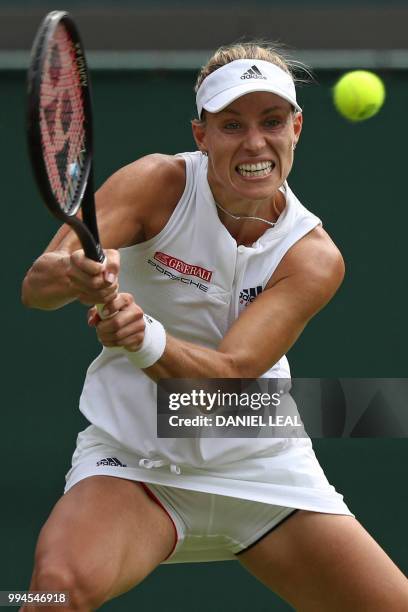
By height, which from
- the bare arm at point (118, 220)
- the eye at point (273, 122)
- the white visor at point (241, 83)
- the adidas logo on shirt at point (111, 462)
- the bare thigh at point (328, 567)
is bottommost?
the bare thigh at point (328, 567)

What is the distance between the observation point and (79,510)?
3025 millimetres

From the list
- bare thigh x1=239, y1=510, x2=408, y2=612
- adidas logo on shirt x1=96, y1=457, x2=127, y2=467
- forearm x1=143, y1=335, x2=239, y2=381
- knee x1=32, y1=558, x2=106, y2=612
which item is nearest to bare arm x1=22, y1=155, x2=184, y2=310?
forearm x1=143, y1=335, x2=239, y2=381

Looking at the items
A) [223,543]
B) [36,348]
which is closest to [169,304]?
[223,543]

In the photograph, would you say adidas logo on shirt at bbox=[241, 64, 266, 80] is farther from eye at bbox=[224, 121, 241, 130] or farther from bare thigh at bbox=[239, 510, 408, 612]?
bare thigh at bbox=[239, 510, 408, 612]

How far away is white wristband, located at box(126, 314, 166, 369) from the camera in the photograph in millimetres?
2822

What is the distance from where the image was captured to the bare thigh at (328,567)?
10.3 feet

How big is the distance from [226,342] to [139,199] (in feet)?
1.35

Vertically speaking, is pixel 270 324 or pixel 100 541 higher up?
pixel 270 324

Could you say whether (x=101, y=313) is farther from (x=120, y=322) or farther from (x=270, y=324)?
(x=270, y=324)

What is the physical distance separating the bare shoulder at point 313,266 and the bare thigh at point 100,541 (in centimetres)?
62

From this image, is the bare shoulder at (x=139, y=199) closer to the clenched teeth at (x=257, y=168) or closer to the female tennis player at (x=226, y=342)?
the female tennis player at (x=226, y=342)

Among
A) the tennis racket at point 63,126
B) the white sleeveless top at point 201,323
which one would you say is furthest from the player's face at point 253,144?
the tennis racket at point 63,126

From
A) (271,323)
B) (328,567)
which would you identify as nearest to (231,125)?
(271,323)

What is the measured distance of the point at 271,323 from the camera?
312 centimetres
